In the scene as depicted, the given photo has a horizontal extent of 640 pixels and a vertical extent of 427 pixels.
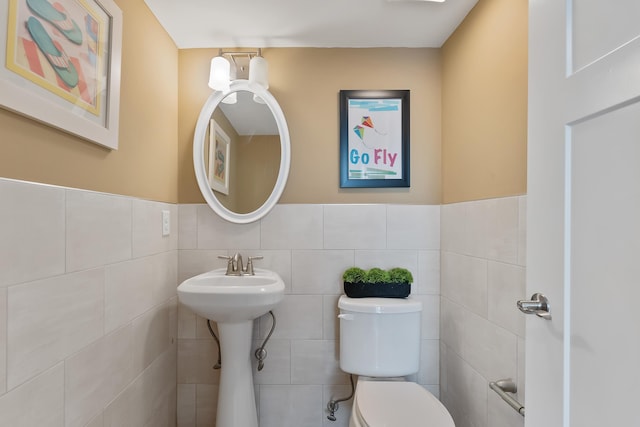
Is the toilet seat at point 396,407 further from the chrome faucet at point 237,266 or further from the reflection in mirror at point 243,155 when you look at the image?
the reflection in mirror at point 243,155

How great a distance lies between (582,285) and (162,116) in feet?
5.81

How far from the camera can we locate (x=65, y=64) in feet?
3.34

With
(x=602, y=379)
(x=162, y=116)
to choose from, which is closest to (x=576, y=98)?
(x=602, y=379)

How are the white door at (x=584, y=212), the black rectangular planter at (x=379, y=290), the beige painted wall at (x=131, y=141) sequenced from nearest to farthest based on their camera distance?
1. the white door at (x=584, y=212)
2. the beige painted wall at (x=131, y=141)
3. the black rectangular planter at (x=379, y=290)

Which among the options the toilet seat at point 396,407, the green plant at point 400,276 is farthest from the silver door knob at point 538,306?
the green plant at point 400,276

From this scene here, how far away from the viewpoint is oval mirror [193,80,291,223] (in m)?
1.90

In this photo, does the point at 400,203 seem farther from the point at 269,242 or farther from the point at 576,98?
the point at 576,98

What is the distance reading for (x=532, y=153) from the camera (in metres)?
0.84

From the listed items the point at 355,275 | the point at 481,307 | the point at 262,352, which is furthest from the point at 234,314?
the point at 481,307

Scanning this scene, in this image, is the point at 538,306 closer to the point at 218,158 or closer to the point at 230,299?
A: the point at 230,299

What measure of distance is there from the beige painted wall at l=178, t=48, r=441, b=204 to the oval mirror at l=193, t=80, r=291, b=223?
67 millimetres

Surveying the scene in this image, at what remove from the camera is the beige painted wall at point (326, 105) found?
1.92 metres

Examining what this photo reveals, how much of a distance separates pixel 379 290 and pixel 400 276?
5.1 inches

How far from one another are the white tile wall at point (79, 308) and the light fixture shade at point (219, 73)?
68 cm
